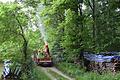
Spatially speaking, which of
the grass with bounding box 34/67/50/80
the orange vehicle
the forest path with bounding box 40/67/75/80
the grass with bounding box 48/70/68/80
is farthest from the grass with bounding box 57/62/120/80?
the grass with bounding box 34/67/50/80

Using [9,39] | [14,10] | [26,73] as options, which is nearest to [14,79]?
[26,73]

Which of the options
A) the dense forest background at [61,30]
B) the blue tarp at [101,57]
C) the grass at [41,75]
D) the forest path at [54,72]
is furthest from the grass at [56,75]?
the blue tarp at [101,57]

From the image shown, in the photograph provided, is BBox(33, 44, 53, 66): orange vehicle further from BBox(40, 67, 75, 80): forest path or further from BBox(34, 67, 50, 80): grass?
BBox(34, 67, 50, 80): grass

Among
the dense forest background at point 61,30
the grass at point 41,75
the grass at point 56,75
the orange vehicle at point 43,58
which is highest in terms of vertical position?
the dense forest background at point 61,30

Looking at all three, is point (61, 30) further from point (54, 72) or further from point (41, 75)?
point (41, 75)

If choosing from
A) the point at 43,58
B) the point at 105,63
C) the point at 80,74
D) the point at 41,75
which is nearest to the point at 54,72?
the point at 41,75

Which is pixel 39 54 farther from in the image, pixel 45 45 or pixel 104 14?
pixel 104 14

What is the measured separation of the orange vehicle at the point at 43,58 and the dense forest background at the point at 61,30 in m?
1.68

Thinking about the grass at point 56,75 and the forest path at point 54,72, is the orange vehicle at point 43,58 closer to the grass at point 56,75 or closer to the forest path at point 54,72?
the forest path at point 54,72

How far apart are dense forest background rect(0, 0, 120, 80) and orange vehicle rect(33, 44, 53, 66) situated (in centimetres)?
168

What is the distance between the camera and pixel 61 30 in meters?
34.9

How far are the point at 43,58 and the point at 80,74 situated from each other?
22.1 feet

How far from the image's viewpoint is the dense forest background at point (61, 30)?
24156mm

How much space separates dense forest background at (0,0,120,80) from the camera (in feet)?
79.3
